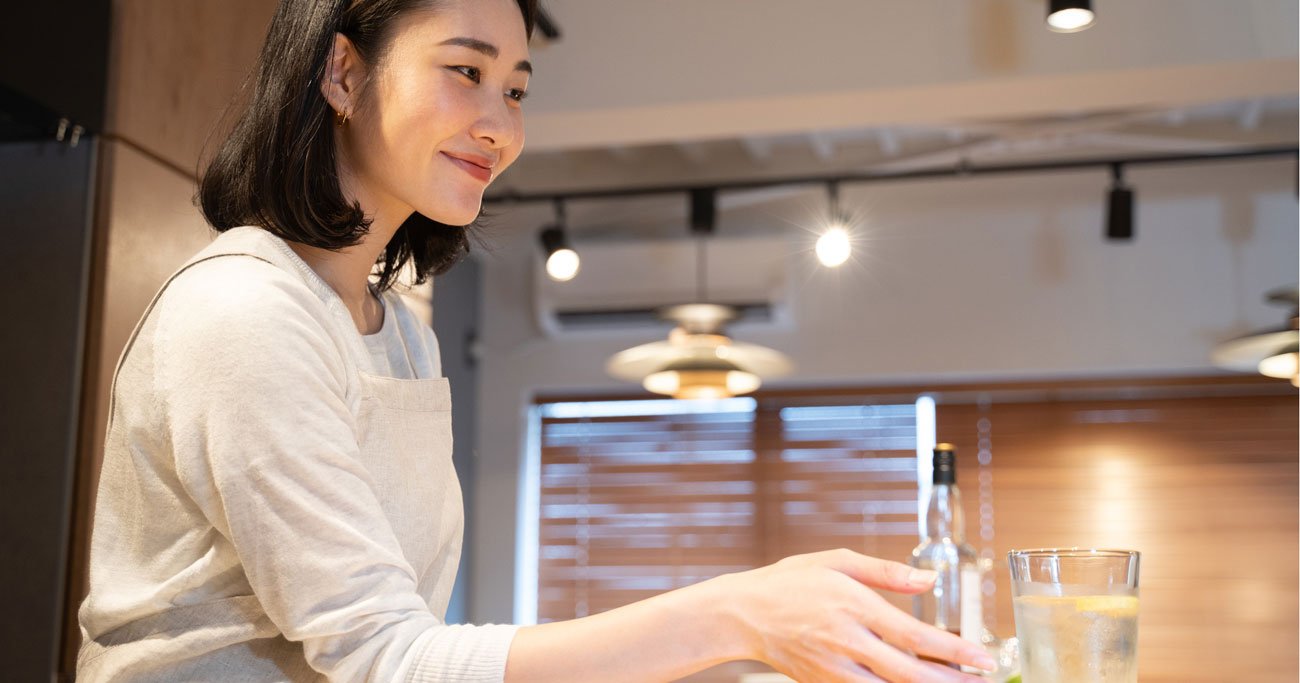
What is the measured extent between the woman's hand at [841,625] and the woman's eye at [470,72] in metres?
0.44

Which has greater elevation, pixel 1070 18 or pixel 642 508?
pixel 1070 18

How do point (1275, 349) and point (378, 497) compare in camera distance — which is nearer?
point (378, 497)

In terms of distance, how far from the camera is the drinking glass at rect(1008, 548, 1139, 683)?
26.3 inches

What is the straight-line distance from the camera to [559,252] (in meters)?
4.35

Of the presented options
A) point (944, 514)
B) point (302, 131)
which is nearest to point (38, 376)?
point (302, 131)

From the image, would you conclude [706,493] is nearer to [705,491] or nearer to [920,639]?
[705,491]

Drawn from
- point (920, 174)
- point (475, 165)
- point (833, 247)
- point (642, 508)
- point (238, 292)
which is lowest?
point (642, 508)

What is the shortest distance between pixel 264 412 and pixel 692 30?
247 centimetres

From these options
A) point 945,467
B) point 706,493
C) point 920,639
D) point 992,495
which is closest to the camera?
point 920,639

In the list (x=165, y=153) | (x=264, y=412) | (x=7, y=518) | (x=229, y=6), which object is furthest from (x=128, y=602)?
(x=229, y=6)

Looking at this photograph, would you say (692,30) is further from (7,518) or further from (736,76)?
(7,518)

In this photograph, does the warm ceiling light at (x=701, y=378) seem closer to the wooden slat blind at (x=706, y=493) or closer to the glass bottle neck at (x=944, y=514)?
the wooden slat blind at (x=706, y=493)

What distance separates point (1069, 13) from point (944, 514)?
1362 millimetres

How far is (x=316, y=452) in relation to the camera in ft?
2.29
